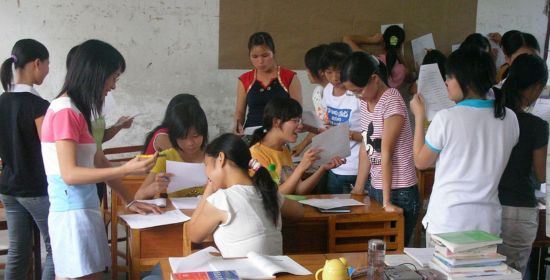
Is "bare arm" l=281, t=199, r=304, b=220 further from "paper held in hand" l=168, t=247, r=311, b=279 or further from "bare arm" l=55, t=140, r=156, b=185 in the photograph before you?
"bare arm" l=55, t=140, r=156, b=185

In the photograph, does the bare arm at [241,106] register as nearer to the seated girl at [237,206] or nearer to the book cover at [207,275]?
the seated girl at [237,206]

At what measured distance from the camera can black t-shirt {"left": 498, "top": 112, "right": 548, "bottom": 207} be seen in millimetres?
2303

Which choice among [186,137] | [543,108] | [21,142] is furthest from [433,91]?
[21,142]

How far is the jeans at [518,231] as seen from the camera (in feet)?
7.64

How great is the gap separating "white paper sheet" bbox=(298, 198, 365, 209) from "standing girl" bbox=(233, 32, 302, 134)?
1098 millimetres

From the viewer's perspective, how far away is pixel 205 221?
2.13 metres

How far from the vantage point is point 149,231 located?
245cm

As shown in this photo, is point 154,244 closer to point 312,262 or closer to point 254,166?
point 254,166

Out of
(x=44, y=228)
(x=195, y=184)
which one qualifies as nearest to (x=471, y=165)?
(x=195, y=184)

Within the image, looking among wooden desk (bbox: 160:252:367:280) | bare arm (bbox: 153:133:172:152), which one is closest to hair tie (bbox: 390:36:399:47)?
bare arm (bbox: 153:133:172:152)

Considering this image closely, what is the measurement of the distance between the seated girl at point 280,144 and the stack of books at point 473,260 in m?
1.14

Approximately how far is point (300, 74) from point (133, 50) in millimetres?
1478

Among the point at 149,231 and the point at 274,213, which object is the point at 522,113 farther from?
the point at 149,231

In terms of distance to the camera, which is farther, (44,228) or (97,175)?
(44,228)
